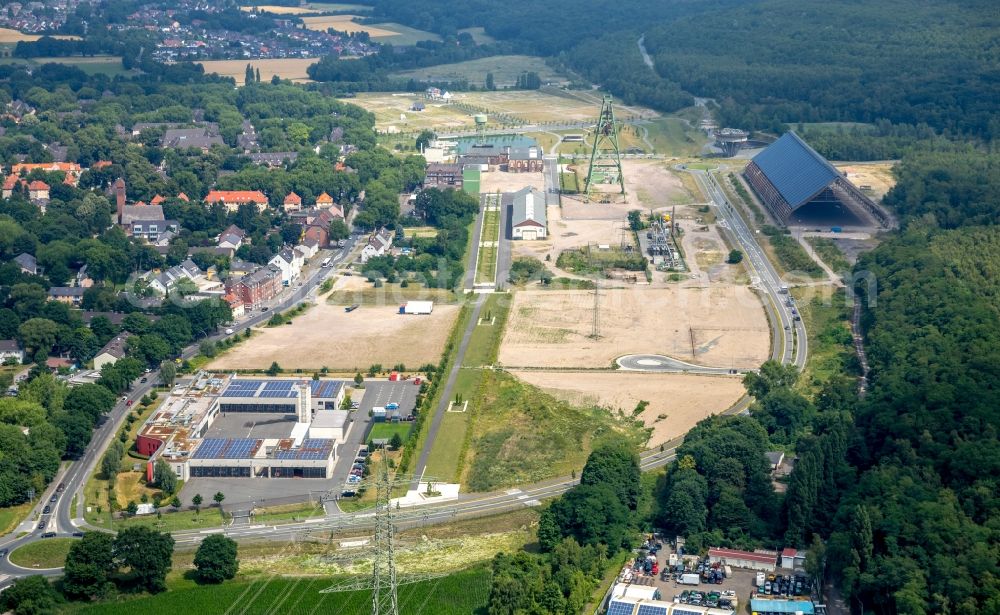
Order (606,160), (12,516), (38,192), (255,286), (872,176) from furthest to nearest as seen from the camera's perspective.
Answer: (606,160) → (872,176) → (38,192) → (255,286) → (12,516)

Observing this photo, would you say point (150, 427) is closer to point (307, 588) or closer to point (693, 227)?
point (307, 588)

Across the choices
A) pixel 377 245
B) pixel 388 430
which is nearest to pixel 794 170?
pixel 377 245

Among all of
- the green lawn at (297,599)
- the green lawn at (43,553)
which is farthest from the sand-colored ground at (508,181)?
the green lawn at (297,599)

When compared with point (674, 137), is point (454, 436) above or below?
below

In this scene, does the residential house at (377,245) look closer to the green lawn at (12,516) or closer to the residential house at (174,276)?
the residential house at (174,276)

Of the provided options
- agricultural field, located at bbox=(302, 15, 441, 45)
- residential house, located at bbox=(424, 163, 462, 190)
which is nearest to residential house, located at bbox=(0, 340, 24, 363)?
residential house, located at bbox=(424, 163, 462, 190)

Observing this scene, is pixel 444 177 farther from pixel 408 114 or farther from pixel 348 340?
pixel 348 340
